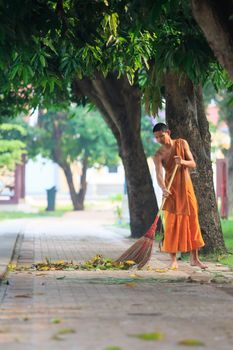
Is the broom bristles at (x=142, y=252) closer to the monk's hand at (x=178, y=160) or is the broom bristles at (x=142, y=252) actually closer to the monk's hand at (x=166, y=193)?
the monk's hand at (x=166, y=193)

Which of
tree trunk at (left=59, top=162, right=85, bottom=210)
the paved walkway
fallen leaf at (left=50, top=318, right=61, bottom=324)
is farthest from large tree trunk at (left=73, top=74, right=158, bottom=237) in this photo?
tree trunk at (left=59, top=162, right=85, bottom=210)

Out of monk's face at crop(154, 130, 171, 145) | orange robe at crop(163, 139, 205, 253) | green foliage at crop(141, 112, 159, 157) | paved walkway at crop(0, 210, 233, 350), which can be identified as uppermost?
green foliage at crop(141, 112, 159, 157)

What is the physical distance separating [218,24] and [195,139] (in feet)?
16.8

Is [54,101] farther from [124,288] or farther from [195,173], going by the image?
[124,288]

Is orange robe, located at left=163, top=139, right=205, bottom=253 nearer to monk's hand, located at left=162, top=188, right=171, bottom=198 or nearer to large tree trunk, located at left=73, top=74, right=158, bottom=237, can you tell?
monk's hand, located at left=162, top=188, right=171, bottom=198

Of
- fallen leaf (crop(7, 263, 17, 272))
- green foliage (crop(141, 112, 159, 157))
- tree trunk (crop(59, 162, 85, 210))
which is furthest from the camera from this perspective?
tree trunk (crop(59, 162, 85, 210))

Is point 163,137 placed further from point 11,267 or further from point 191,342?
point 191,342

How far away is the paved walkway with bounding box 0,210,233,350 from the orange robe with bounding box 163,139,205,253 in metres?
0.40

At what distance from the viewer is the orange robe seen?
12070 mm

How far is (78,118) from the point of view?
4388 centimetres

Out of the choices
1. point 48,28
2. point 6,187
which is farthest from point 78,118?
point 48,28

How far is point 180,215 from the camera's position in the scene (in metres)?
12.1

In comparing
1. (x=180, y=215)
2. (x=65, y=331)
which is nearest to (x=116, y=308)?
(x=65, y=331)

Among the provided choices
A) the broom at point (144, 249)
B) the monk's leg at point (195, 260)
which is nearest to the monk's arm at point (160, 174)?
the broom at point (144, 249)
